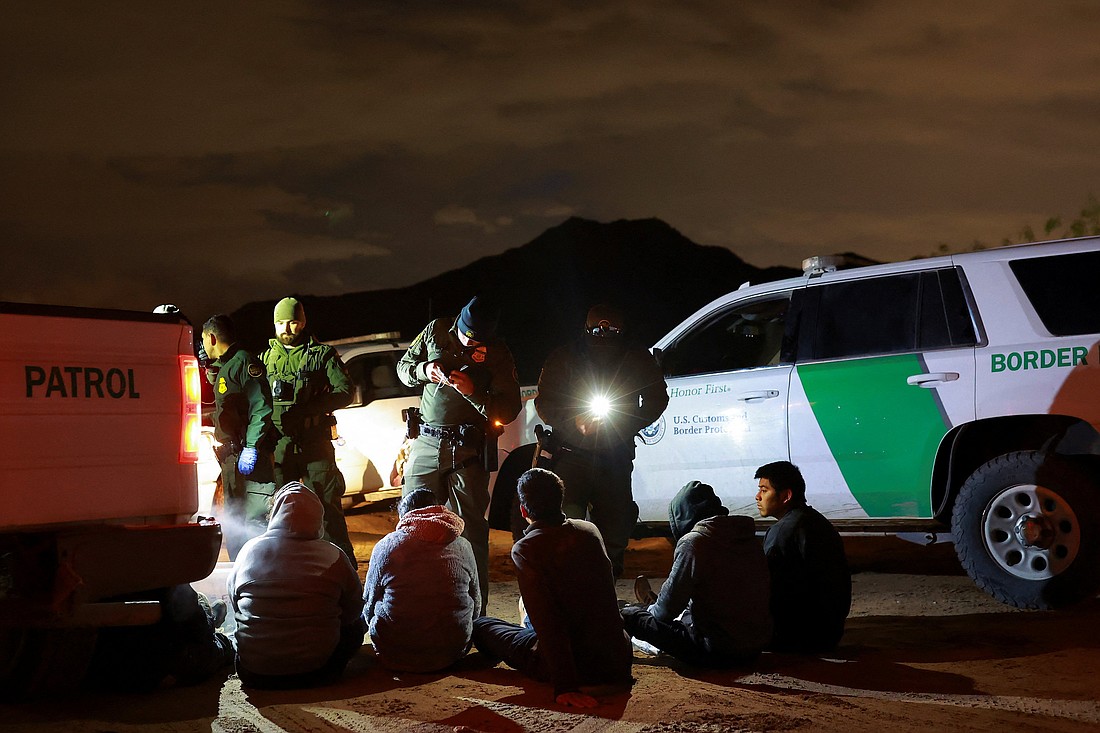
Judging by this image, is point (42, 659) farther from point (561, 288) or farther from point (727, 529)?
point (561, 288)

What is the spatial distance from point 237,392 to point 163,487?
8.77 feet

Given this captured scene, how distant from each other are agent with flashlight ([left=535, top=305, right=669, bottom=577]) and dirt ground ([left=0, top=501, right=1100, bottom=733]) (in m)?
1.10

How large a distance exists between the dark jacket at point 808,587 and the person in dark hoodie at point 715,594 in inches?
12.7

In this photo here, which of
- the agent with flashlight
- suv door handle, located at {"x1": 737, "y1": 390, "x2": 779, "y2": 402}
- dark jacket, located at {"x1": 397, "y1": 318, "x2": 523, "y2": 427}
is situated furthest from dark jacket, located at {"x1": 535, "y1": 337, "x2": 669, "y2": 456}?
suv door handle, located at {"x1": 737, "y1": 390, "x2": 779, "y2": 402}

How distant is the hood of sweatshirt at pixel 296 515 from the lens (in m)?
5.17

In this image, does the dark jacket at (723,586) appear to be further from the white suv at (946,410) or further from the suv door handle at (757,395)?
the suv door handle at (757,395)

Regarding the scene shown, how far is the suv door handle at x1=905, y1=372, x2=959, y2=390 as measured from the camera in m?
6.75

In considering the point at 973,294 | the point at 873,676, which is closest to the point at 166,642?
the point at 873,676

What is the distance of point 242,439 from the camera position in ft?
23.6

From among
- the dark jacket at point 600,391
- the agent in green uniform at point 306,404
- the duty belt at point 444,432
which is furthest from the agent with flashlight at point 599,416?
the agent in green uniform at point 306,404

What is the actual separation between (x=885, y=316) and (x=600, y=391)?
1.85 m

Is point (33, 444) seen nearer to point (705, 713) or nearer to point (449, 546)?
point (449, 546)

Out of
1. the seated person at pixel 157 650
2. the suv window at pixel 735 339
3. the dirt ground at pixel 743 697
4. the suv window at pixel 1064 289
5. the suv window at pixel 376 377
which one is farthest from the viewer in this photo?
the suv window at pixel 376 377

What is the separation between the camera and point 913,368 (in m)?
6.87
